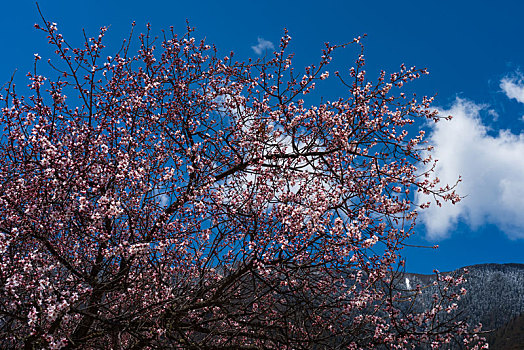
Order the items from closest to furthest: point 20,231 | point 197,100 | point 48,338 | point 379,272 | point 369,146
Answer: point 48,338 → point 20,231 → point 379,272 → point 369,146 → point 197,100

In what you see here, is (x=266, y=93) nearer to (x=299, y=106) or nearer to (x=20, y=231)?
(x=299, y=106)

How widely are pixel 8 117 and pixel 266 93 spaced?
570 centimetres

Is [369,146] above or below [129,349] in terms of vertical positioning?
above

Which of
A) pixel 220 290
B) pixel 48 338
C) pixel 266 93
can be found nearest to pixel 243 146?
pixel 266 93

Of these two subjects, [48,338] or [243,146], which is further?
[243,146]

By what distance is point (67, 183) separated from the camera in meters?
6.97

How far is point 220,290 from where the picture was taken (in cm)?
763

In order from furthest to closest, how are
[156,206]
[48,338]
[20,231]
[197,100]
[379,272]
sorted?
[197,100]
[156,206]
[379,272]
[20,231]
[48,338]

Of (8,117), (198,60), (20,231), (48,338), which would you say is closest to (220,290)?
(48,338)

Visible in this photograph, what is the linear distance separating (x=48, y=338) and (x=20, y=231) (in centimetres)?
230

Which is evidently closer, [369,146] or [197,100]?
[369,146]

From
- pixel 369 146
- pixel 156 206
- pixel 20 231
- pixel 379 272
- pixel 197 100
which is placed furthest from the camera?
pixel 197 100

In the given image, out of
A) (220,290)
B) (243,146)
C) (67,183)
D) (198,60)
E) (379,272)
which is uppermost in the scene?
(198,60)

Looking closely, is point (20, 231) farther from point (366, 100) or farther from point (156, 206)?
point (366, 100)
